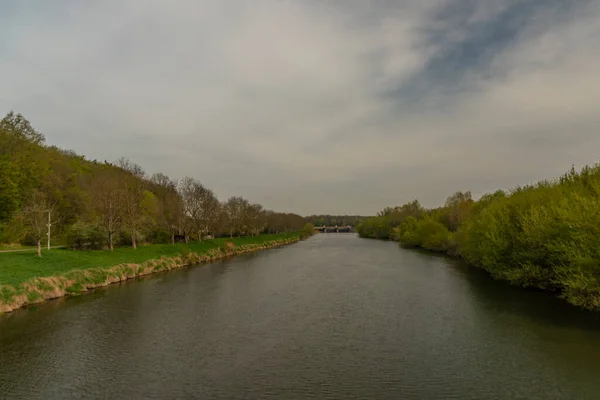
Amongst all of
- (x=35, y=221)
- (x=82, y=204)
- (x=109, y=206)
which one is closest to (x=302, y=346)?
(x=35, y=221)

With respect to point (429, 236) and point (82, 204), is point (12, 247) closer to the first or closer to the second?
point (82, 204)

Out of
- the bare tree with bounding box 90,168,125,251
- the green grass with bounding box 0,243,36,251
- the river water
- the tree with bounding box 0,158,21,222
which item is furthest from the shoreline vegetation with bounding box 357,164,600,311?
the green grass with bounding box 0,243,36,251

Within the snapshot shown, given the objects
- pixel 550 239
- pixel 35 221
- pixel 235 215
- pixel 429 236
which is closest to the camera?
pixel 550 239

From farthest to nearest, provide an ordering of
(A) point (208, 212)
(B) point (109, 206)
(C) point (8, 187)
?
(A) point (208, 212) → (B) point (109, 206) → (C) point (8, 187)

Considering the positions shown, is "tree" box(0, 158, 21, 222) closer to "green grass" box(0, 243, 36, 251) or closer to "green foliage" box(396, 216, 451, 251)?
"green grass" box(0, 243, 36, 251)

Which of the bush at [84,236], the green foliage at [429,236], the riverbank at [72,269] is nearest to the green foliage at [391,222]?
the green foliage at [429,236]

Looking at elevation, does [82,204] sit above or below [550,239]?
above

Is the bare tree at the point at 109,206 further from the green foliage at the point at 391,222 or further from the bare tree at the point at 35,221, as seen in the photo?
the green foliage at the point at 391,222
